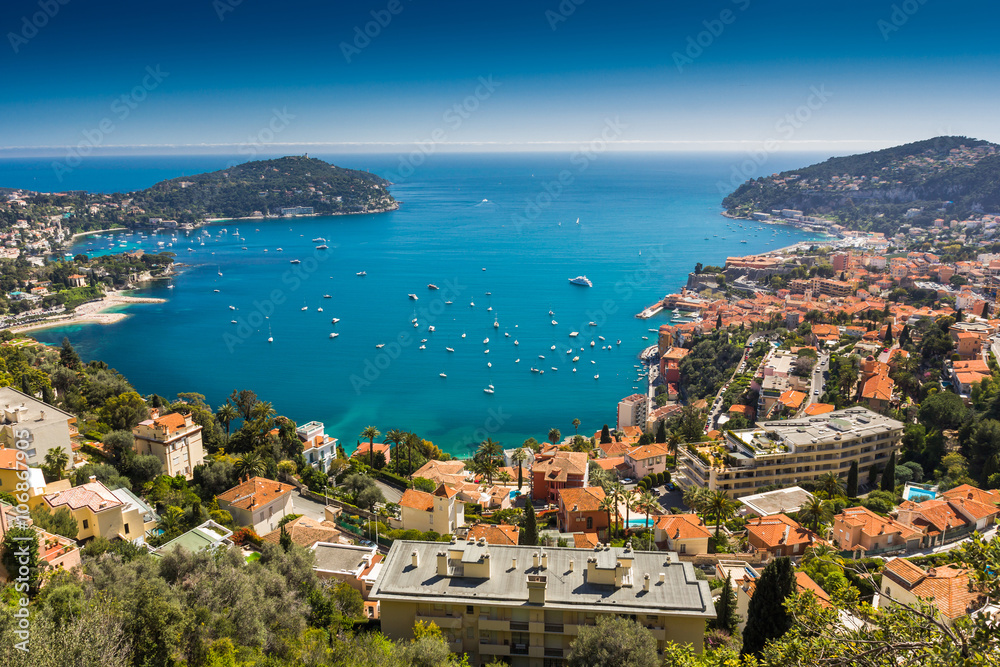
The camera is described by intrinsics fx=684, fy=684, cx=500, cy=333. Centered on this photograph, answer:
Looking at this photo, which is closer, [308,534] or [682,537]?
[308,534]

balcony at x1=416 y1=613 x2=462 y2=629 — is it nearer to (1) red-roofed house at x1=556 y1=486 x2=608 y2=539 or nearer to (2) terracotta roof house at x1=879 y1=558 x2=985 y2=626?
(2) terracotta roof house at x1=879 y1=558 x2=985 y2=626

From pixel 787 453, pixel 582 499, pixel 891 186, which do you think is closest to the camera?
pixel 582 499

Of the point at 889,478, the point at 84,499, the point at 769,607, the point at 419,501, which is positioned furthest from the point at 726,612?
the point at 889,478

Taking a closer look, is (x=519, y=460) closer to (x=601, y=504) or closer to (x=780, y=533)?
(x=601, y=504)

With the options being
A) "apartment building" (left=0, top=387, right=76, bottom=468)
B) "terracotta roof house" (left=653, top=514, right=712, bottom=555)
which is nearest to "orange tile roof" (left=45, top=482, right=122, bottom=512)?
"apartment building" (left=0, top=387, right=76, bottom=468)

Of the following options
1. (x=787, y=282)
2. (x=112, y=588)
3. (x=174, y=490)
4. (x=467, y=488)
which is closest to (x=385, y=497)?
(x=467, y=488)

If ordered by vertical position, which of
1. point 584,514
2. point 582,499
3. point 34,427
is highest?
point 34,427
